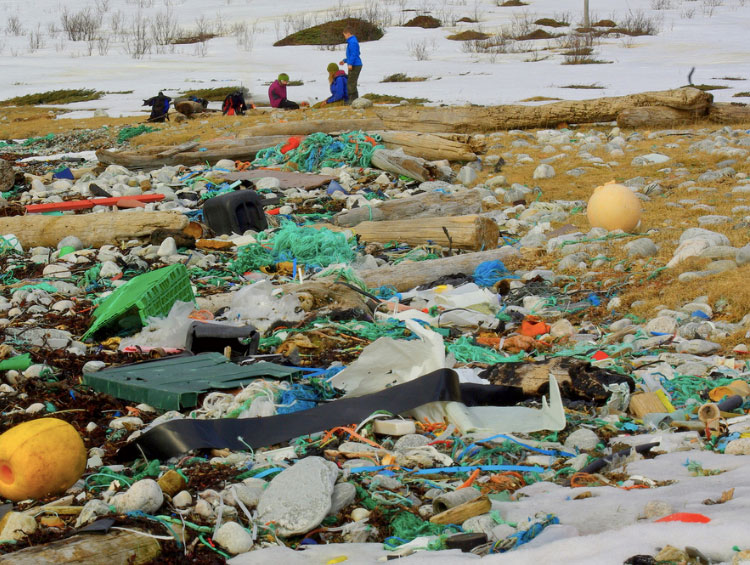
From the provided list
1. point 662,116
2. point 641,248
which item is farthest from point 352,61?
point 641,248

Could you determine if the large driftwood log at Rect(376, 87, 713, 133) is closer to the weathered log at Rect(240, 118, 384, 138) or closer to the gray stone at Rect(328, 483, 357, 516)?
the weathered log at Rect(240, 118, 384, 138)

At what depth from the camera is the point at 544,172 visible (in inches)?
398

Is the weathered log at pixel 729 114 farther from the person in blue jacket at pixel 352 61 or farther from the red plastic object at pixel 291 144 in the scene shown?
the person in blue jacket at pixel 352 61

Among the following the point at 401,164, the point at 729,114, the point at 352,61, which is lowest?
the point at 401,164

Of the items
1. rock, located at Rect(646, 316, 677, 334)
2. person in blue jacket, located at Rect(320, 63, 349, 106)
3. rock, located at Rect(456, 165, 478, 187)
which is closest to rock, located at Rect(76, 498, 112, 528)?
rock, located at Rect(646, 316, 677, 334)

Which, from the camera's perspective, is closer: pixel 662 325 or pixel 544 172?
pixel 662 325

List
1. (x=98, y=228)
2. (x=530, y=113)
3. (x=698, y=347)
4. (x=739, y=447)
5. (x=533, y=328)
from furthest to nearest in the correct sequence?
(x=530, y=113) → (x=98, y=228) → (x=533, y=328) → (x=698, y=347) → (x=739, y=447)

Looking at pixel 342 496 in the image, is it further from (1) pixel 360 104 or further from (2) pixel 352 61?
(2) pixel 352 61

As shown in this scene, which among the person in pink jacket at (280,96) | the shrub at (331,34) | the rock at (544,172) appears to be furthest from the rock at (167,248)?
the shrub at (331,34)

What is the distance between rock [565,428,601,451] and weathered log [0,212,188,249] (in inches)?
193

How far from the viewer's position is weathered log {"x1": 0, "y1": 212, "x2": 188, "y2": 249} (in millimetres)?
7406

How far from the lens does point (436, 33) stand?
31.7 meters

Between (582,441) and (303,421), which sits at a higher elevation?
(303,421)

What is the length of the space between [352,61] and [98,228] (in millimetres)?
10262
